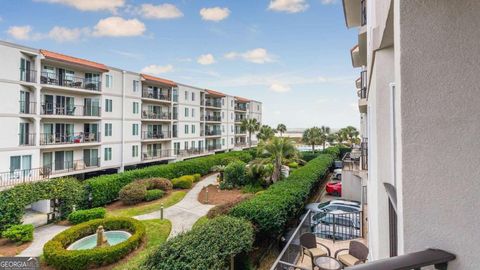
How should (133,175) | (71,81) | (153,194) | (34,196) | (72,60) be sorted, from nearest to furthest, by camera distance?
(34,196) < (153,194) < (72,60) < (133,175) < (71,81)

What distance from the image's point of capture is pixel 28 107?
2281 cm

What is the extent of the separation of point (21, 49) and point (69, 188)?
12476 millimetres

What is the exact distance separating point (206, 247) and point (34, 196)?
49.3 ft

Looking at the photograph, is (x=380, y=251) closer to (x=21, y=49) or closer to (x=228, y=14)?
(x=228, y=14)

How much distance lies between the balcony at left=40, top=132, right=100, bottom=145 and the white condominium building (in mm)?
89

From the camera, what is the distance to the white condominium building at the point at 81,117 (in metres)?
21.6

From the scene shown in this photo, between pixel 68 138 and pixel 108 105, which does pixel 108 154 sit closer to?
pixel 68 138

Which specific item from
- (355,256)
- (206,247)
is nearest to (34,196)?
(206,247)

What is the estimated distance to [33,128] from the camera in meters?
23.2

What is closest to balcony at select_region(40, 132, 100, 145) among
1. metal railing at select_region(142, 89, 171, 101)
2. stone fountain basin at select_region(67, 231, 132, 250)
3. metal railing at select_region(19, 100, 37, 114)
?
metal railing at select_region(19, 100, 37, 114)

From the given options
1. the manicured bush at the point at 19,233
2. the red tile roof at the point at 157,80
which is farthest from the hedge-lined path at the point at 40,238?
the red tile roof at the point at 157,80

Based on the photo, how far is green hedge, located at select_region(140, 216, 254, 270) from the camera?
27.9ft

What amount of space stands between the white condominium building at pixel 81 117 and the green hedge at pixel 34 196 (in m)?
4.42

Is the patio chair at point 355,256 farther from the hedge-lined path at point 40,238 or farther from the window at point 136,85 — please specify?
the window at point 136,85
